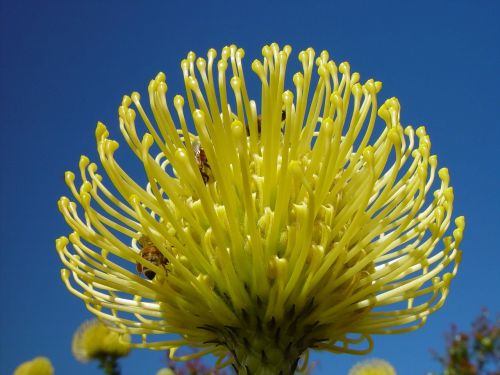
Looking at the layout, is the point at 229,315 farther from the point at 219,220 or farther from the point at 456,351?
the point at 456,351

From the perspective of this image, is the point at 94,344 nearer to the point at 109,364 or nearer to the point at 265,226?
the point at 109,364

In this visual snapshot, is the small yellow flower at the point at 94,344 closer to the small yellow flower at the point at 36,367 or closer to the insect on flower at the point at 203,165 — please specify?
the small yellow flower at the point at 36,367

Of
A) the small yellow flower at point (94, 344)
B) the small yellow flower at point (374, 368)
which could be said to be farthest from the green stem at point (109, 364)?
the small yellow flower at point (374, 368)

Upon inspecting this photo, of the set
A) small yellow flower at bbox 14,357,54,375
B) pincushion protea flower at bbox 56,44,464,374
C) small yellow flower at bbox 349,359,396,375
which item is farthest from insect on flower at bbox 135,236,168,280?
small yellow flower at bbox 14,357,54,375

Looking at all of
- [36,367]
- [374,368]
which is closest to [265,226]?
[374,368]

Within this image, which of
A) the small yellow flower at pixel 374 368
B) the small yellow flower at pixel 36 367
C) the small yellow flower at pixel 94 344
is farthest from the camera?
the small yellow flower at pixel 94 344

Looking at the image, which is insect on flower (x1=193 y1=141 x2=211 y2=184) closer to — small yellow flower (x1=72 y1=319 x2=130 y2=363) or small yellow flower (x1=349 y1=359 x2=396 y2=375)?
small yellow flower (x1=349 y1=359 x2=396 y2=375)

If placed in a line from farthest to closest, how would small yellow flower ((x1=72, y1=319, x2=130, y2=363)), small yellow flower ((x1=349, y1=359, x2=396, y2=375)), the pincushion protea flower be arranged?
small yellow flower ((x1=72, y1=319, x2=130, y2=363)) < small yellow flower ((x1=349, y1=359, x2=396, y2=375)) < the pincushion protea flower
